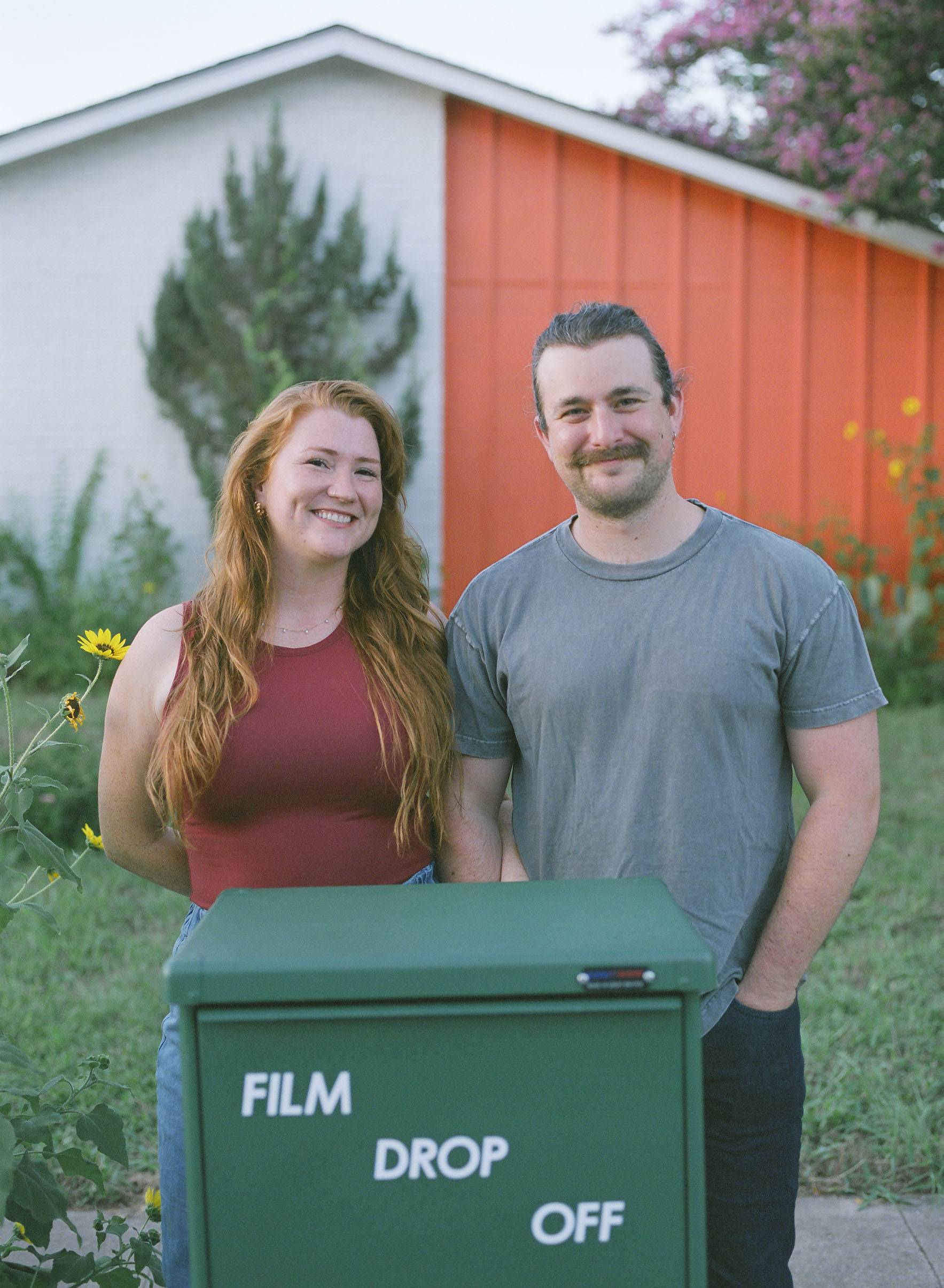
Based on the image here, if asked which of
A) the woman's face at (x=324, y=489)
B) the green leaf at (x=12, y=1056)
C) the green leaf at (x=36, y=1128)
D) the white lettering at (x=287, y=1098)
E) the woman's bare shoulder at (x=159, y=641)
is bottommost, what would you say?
the green leaf at (x=36, y=1128)

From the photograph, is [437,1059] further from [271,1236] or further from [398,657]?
[398,657]

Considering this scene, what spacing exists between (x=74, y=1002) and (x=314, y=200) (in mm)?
6114

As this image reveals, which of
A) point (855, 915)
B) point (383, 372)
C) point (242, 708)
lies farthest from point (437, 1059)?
point (383, 372)

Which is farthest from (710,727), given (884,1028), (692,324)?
(692,324)

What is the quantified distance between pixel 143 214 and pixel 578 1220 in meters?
8.22

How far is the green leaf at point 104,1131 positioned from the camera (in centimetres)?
181

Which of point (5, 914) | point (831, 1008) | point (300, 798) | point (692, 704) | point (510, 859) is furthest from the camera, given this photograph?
point (831, 1008)

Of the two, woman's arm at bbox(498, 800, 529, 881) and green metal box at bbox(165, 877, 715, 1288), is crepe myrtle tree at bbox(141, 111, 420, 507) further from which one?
green metal box at bbox(165, 877, 715, 1288)

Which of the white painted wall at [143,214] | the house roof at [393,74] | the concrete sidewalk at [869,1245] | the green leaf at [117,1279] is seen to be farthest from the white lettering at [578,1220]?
the house roof at [393,74]

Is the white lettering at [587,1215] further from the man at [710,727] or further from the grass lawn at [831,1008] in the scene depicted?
the grass lawn at [831,1008]

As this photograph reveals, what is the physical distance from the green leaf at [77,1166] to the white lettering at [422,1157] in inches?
28.4

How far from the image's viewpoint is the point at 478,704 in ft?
6.55

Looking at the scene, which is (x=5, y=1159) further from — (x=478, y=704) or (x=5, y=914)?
(x=478, y=704)

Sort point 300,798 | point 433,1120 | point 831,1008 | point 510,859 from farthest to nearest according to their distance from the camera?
point 831,1008, point 510,859, point 300,798, point 433,1120
